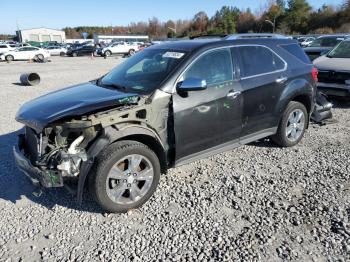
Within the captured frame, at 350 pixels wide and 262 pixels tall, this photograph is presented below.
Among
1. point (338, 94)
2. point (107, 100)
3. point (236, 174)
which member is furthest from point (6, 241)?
point (338, 94)

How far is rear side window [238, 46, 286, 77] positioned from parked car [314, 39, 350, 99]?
12.5ft

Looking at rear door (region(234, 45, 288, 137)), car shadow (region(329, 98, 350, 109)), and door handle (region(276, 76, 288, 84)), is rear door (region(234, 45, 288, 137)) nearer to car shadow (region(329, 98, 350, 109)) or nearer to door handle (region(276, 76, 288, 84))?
door handle (region(276, 76, 288, 84))

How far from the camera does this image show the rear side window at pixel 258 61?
15.9ft

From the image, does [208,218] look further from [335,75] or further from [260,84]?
[335,75]

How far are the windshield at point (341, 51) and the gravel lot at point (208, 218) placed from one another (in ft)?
17.1

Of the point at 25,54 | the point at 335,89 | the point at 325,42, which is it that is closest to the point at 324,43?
the point at 325,42

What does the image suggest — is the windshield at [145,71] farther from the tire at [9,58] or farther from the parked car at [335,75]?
the tire at [9,58]

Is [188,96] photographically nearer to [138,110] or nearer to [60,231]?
[138,110]

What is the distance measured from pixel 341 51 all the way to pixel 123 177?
27.8ft

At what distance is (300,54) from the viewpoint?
5.76 metres

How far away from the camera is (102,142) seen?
12.0 feet

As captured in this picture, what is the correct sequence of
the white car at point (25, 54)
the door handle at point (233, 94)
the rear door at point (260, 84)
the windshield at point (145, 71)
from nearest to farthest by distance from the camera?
the windshield at point (145, 71)
the door handle at point (233, 94)
the rear door at point (260, 84)
the white car at point (25, 54)

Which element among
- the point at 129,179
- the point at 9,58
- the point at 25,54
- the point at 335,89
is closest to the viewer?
the point at 129,179

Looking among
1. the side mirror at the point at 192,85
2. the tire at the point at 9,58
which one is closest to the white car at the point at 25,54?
the tire at the point at 9,58
